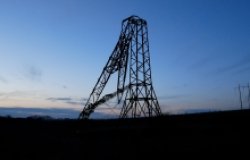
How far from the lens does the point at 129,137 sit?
2638cm

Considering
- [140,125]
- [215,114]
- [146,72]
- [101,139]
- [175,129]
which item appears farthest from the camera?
[146,72]

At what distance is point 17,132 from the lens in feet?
104

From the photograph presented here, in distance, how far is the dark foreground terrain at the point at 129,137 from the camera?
63.6ft

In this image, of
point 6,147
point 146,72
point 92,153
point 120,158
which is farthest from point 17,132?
point 146,72

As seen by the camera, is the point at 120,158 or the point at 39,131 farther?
the point at 39,131

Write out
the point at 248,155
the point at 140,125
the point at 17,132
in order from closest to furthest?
the point at 248,155, the point at 140,125, the point at 17,132

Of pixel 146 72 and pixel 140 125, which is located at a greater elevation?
pixel 146 72

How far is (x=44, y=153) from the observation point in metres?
30.6

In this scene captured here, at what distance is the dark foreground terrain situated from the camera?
1939 cm

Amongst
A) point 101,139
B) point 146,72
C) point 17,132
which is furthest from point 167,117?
point 17,132

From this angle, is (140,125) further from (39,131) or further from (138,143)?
(39,131)

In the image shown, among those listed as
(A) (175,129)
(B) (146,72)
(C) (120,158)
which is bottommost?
(C) (120,158)

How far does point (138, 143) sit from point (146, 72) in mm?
11614

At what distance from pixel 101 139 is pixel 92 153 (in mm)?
1464
